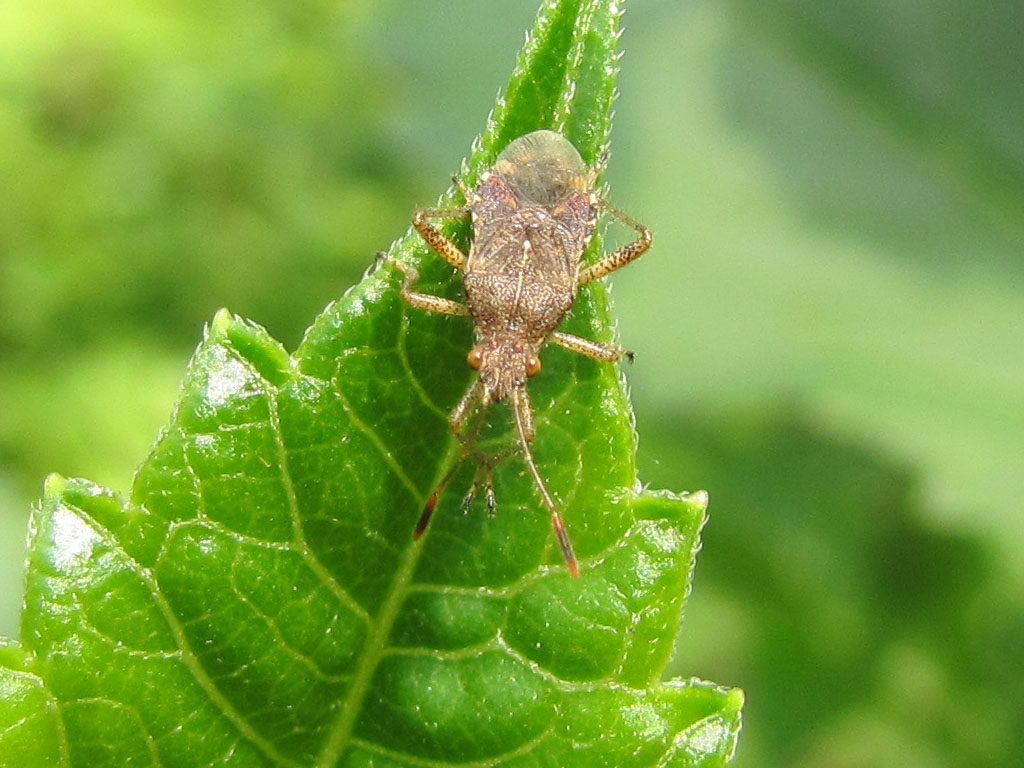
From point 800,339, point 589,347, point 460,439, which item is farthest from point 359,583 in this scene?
point 800,339

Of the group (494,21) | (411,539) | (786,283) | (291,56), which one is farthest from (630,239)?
(291,56)

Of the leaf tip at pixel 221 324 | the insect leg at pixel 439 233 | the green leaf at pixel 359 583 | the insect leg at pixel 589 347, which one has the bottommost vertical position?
the green leaf at pixel 359 583

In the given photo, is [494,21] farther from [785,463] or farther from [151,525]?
[151,525]

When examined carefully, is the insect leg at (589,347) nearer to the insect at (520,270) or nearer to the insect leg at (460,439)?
the insect at (520,270)

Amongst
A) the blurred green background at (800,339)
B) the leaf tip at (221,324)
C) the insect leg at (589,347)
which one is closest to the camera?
the leaf tip at (221,324)

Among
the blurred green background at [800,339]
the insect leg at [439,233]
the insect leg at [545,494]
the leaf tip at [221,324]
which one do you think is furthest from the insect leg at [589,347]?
the blurred green background at [800,339]

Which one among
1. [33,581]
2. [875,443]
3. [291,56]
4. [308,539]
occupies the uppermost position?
[291,56]

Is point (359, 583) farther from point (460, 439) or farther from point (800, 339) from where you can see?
point (800, 339)
